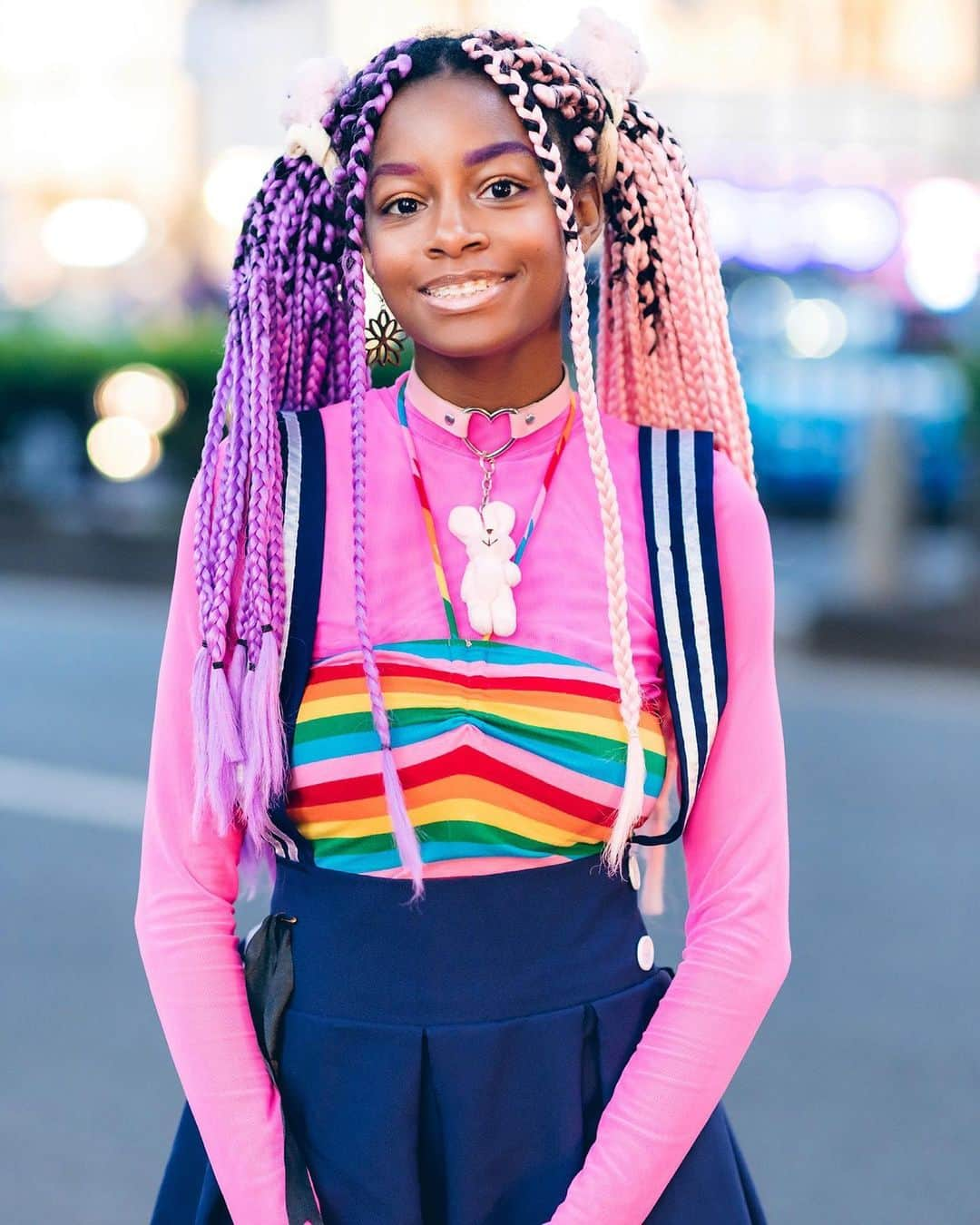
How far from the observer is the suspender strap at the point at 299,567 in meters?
1.77

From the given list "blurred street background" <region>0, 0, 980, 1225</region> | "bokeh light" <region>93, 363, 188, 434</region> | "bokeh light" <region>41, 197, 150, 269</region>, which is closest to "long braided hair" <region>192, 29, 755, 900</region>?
"blurred street background" <region>0, 0, 980, 1225</region>

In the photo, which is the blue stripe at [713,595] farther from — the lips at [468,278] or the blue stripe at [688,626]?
the lips at [468,278]

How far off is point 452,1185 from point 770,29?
86.0 feet

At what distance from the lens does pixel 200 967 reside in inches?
68.8

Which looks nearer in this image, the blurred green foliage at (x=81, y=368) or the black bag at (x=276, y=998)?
the black bag at (x=276, y=998)

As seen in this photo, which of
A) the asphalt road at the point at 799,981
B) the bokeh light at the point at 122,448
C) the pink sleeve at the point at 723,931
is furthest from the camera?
the bokeh light at the point at 122,448

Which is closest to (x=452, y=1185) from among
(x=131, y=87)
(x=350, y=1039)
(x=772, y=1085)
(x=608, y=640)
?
(x=350, y=1039)

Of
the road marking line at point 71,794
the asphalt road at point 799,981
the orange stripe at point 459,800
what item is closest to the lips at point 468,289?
the orange stripe at point 459,800

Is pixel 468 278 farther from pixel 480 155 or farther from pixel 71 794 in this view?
pixel 71 794

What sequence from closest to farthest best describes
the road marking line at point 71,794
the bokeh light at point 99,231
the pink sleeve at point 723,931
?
the pink sleeve at point 723,931 < the road marking line at point 71,794 < the bokeh light at point 99,231

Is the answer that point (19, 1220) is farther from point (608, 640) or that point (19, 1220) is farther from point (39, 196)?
point (39, 196)

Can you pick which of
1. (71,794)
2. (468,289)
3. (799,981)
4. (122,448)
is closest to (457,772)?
(468,289)

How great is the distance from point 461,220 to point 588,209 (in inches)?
7.5

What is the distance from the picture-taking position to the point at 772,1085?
441 centimetres
